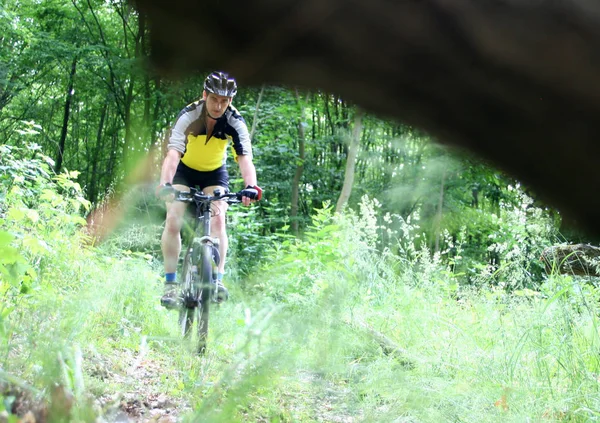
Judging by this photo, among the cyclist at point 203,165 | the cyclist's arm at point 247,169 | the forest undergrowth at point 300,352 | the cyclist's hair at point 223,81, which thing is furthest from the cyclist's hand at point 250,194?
the cyclist's hair at point 223,81

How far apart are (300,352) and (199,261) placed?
8.65 ft

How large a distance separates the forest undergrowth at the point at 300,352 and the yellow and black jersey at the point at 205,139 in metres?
1.16

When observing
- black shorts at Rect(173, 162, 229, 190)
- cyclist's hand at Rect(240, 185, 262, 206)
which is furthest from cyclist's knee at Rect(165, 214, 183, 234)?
cyclist's hand at Rect(240, 185, 262, 206)

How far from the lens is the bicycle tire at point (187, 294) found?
14.9 feet

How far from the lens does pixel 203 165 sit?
5.09 meters

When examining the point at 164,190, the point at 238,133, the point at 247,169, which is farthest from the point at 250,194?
the point at 164,190

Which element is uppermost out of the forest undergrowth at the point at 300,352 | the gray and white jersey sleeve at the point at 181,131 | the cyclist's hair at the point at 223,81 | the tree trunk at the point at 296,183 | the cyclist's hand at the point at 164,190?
the tree trunk at the point at 296,183

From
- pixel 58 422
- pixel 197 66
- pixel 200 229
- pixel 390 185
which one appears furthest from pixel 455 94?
pixel 390 185

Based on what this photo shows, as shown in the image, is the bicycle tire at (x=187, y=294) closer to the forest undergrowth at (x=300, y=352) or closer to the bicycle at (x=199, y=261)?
the bicycle at (x=199, y=261)

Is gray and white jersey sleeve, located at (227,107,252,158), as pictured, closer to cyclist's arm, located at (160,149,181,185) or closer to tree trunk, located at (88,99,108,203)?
cyclist's arm, located at (160,149,181,185)

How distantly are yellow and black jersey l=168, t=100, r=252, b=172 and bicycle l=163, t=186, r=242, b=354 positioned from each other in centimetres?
35

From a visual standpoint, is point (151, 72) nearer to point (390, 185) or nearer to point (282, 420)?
point (282, 420)

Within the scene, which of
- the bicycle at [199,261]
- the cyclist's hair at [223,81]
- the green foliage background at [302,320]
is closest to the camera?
the cyclist's hair at [223,81]

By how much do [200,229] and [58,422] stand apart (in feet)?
12.7
